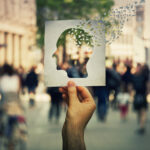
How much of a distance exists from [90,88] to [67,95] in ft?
9.27

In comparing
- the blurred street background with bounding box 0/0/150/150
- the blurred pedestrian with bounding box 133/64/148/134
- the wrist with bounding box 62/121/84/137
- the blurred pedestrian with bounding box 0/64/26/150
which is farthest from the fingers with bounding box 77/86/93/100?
the blurred pedestrian with bounding box 133/64/148/134

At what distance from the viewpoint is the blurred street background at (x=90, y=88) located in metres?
3.21

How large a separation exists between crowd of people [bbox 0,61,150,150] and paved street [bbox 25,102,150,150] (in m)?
0.25

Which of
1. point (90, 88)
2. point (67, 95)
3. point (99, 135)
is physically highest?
point (67, 95)

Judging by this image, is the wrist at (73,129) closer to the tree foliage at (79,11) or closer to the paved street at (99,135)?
the tree foliage at (79,11)

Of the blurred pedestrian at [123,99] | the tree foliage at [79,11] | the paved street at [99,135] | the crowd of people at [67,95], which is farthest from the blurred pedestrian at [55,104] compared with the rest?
the tree foliage at [79,11]

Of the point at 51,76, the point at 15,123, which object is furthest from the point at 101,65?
the point at 15,123

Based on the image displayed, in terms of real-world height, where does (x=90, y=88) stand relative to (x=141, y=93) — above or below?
above

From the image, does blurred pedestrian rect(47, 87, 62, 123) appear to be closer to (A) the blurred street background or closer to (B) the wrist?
(A) the blurred street background

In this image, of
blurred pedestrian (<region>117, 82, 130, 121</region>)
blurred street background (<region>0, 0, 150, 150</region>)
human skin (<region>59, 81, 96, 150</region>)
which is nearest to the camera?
human skin (<region>59, 81, 96, 150</region>)

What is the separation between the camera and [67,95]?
151 centimetres

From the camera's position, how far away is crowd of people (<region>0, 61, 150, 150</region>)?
5.57 meters

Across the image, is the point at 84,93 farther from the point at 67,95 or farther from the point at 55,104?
the point at 55,104

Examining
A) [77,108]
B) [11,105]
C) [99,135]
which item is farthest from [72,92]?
[99,135]
